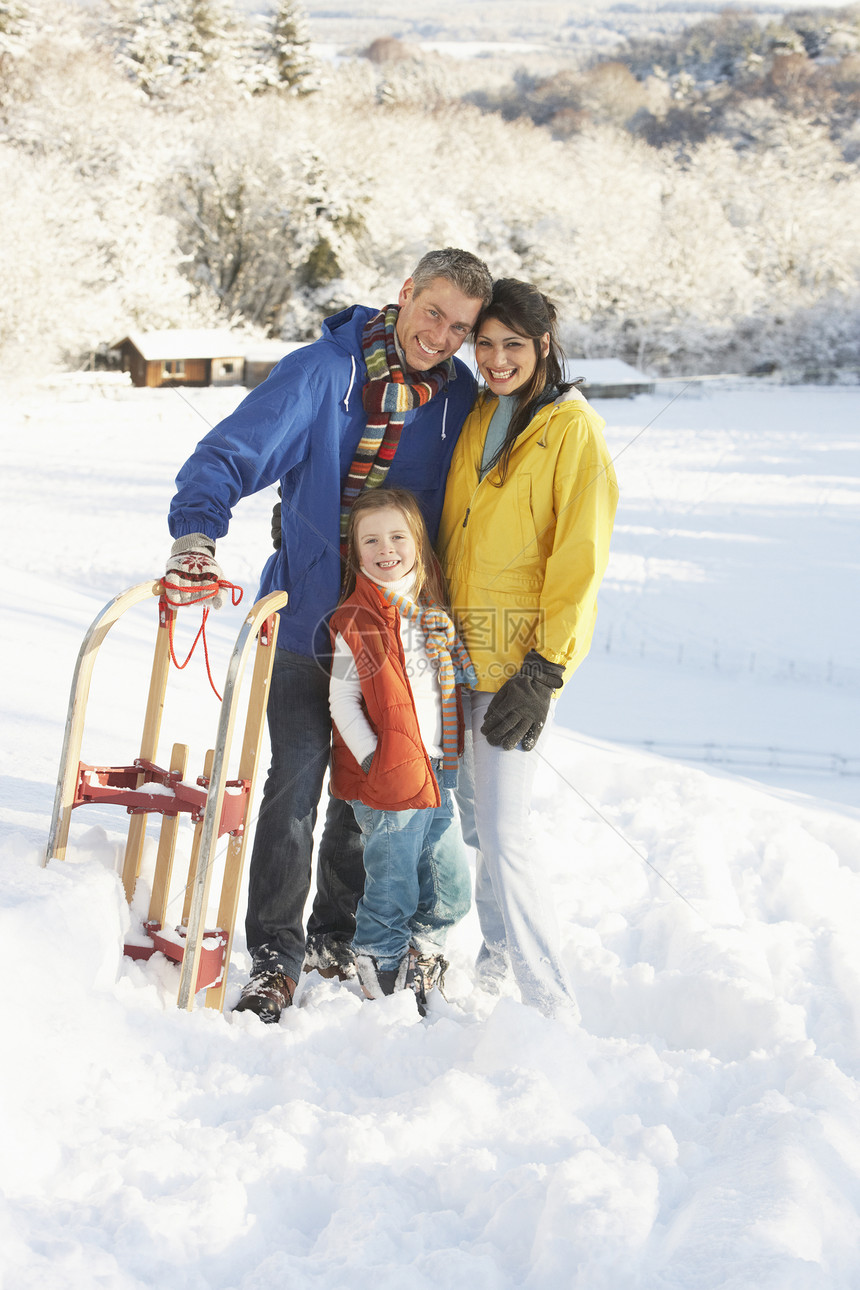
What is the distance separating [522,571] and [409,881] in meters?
0.83

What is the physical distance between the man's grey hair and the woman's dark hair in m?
0.04

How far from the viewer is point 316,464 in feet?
8.62

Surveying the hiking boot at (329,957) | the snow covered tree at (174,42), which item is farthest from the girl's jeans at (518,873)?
the snow covered tree at (174,42)

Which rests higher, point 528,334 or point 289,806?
point 528,334

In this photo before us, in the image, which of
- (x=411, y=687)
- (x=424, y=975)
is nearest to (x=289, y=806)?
(x=411, y=687)

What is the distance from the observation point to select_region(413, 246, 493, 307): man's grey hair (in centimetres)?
253

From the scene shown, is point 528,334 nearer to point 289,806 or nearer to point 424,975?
point 289,806

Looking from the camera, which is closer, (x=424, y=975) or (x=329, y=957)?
(x=424, y=975)

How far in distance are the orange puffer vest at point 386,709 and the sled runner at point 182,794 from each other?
219 mm

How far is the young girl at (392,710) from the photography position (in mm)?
2549

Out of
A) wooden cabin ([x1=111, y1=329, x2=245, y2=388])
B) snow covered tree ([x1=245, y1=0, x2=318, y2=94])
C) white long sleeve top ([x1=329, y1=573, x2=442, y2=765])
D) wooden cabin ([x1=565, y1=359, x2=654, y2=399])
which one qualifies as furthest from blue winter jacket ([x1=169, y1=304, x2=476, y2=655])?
snow covered tree ([x1=245, y1=0, x2=318, y2=94])

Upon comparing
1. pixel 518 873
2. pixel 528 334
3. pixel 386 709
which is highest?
pixel 528 334

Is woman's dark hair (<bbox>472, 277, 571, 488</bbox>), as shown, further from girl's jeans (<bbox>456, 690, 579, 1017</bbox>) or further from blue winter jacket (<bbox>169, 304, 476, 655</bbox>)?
girl's jeans (<bbox>456, 690, 579, 1017</bbox>)

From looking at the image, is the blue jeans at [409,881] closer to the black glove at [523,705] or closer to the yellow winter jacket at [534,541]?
the black glove at [523,705]
